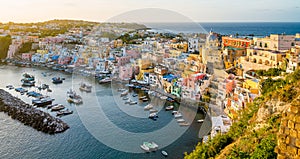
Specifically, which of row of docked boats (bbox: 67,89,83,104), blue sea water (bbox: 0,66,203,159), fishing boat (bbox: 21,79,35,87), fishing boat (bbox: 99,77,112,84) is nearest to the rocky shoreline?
blue sea water (bbox: 0,66,203,159)

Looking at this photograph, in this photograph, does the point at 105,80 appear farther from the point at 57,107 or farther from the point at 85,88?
the point at 57,107

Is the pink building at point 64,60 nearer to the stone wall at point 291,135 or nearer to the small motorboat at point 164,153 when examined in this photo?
the small motorboat at point 164,153

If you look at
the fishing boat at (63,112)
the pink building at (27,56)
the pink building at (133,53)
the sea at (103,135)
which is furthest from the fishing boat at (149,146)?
the pink building at (27,56)

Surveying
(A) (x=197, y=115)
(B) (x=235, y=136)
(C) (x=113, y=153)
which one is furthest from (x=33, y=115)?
(B) (x=235, y=136)

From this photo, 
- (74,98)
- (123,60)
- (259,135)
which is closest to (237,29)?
(123,60)

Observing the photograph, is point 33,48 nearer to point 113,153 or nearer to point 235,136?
point 113,153

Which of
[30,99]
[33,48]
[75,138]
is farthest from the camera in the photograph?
[33,48]
